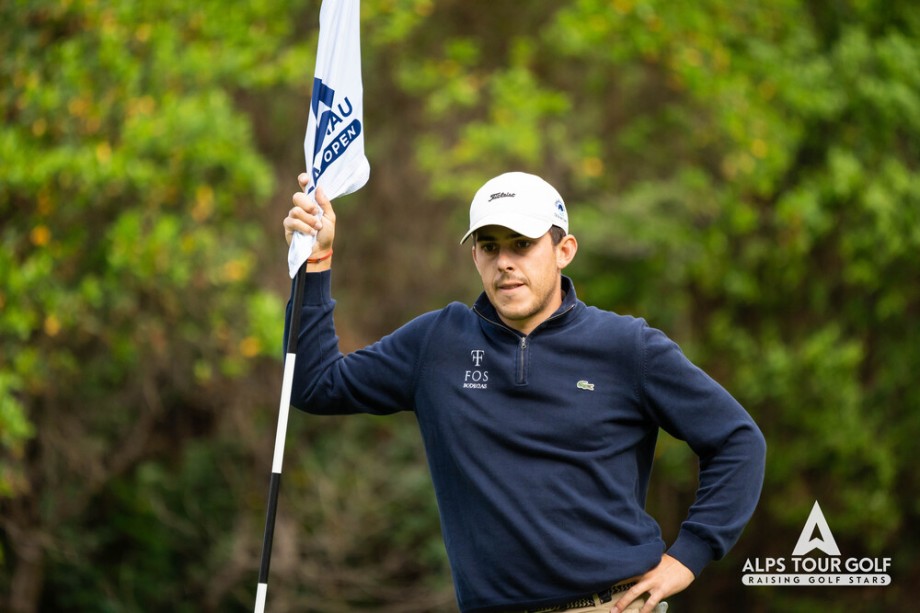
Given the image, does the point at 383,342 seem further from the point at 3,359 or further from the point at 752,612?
the point at 752,612

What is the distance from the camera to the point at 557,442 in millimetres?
3410

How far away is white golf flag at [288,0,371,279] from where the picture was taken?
3902 millimetres

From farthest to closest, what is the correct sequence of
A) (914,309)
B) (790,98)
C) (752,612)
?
(752,612) → (914,309) → (790,98)

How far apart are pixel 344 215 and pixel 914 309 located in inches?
221

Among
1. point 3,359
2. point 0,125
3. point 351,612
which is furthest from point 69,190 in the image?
point 351,612

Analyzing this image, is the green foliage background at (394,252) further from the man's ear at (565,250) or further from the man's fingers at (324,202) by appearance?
the man's ear at (565,250)

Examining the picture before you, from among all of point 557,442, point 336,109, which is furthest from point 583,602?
point 336,109

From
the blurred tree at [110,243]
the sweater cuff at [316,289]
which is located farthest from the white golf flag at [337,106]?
the blurred tree at [110,243]

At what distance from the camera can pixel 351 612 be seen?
1022cm

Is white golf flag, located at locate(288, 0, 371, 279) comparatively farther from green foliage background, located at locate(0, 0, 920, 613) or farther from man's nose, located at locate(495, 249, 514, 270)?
green foliage background, located at locate(0, 0, 920, 613)

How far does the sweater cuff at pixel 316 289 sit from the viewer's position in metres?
3.76

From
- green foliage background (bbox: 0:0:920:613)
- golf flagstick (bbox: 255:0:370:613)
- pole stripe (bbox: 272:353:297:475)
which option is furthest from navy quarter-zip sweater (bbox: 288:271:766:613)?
green foliage background (bbox: 0:0:920:613)

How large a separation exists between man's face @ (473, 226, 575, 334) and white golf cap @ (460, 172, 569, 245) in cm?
5

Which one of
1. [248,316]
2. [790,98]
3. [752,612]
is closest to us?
[248,316]
